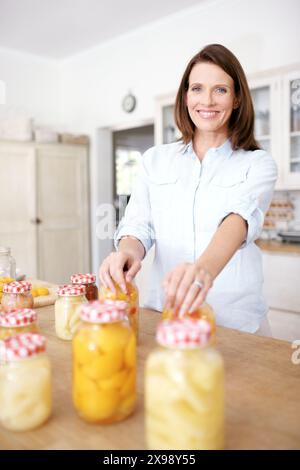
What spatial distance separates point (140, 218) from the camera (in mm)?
1635

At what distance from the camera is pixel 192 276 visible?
887mm

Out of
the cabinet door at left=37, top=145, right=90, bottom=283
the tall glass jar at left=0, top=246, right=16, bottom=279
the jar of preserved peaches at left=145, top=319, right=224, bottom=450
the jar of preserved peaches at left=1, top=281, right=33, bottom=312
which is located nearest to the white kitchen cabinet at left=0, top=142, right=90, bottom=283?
the cabinet door at left=37, top=145, right=90, bottom=283

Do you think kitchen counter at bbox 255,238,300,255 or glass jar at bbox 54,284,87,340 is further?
kitchen counter at bbox 255,238,300,255

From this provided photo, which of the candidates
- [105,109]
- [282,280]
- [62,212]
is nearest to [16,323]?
[282,280]

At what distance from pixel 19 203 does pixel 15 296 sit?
142 inches

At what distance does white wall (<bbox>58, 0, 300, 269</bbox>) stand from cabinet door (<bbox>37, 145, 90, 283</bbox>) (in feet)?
0.51

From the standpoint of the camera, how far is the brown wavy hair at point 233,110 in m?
1.46

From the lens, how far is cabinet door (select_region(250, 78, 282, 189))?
11.2 ft

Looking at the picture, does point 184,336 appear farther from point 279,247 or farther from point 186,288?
point 279,247

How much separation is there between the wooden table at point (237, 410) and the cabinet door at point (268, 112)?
249 cm

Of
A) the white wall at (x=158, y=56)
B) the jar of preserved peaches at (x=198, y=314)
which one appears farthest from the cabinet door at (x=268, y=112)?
the jar of preserved peaches at (x=198, y=314)

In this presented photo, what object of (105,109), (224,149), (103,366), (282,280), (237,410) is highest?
(105,109)

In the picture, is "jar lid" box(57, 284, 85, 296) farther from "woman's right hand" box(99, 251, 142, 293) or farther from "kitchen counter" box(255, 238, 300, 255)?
"kitchen counter" box(255, 238, 300, 255)

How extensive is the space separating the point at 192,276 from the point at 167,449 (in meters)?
0.31
